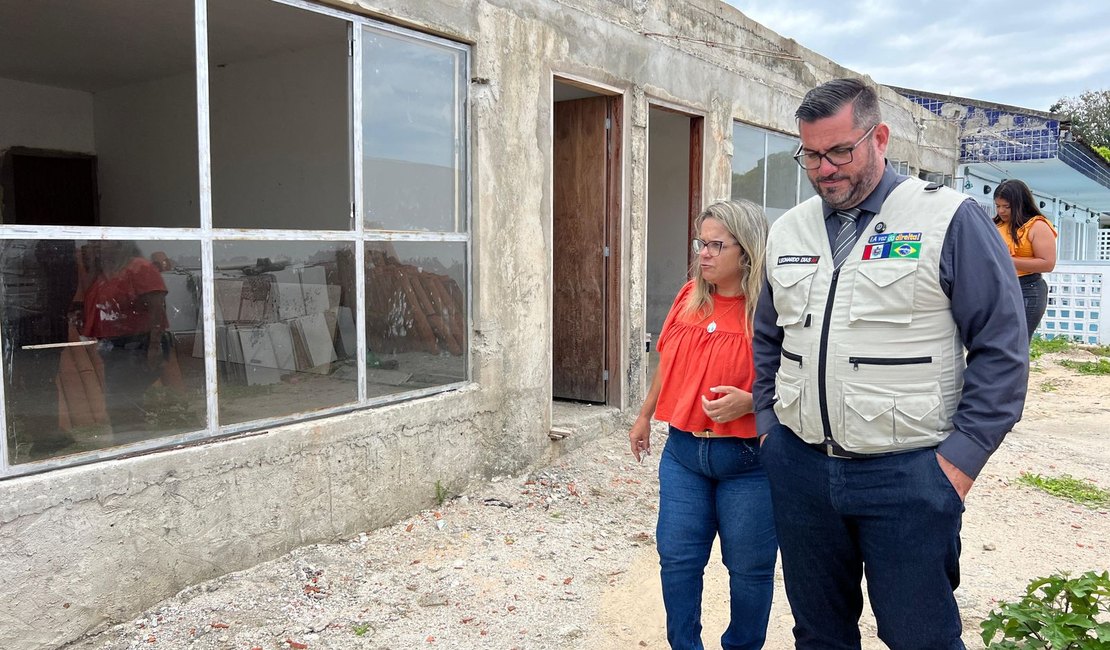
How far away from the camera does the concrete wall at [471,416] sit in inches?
123

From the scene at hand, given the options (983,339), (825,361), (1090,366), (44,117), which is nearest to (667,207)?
(1090,366)

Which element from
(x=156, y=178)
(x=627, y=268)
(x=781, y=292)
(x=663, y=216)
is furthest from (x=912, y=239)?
(x=156, y=178)

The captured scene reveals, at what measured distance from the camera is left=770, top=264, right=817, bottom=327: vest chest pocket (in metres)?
2.15

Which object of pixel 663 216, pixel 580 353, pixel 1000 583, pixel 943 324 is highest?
pixel 663 216

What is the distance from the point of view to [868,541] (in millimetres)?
2068

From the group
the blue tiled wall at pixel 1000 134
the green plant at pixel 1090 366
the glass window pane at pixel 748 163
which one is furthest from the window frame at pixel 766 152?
the blue tiled wall at pixel 1000 134

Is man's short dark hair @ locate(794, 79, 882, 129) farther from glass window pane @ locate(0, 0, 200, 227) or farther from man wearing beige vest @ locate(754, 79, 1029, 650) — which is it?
glass window pane @ locate(0, 0, 200, 227)

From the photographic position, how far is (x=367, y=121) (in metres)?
4.27

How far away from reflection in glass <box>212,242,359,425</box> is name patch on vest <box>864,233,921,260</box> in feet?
9.22

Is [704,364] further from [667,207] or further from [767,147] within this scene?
[667,207]

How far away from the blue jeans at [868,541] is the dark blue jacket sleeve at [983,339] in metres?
0.11

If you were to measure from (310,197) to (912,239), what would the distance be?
756 cm

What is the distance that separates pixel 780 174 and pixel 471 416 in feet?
16.7

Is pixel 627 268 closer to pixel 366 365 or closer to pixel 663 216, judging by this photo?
pixel 366 365
